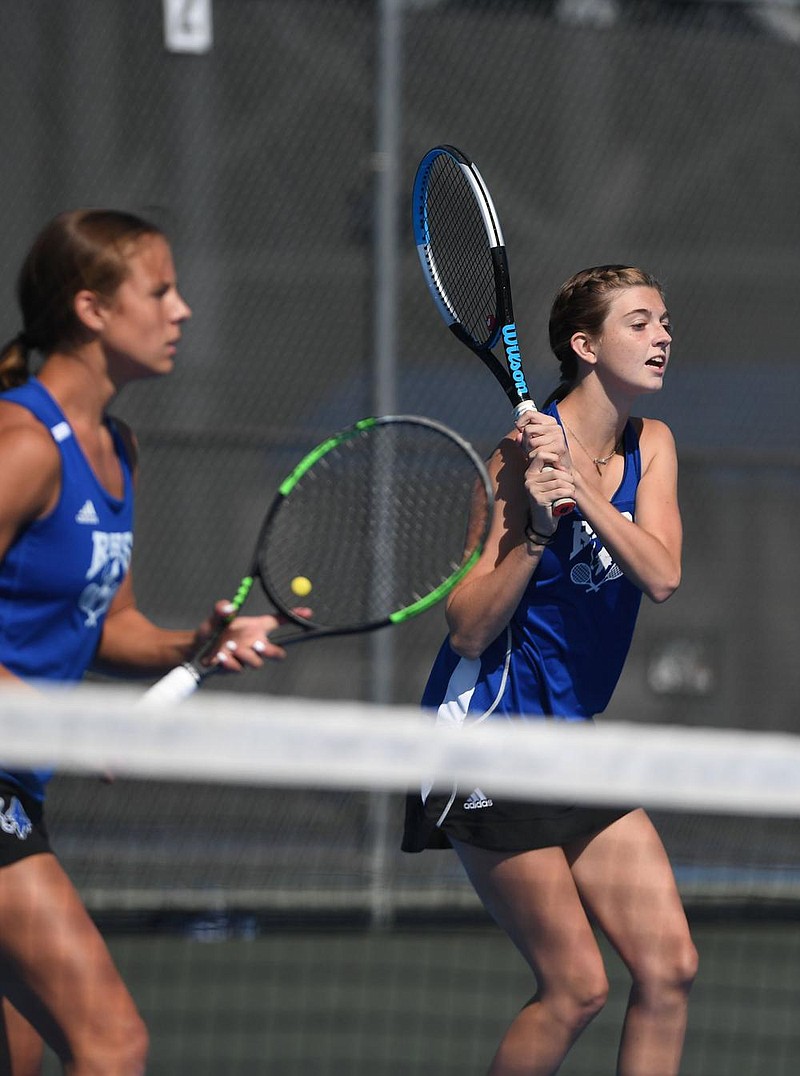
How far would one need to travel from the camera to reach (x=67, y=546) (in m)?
2.11

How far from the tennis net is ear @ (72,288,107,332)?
492 mm

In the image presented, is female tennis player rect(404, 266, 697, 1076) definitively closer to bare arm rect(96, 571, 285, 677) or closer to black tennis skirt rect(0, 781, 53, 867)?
bare arm rect(96, 571, 285, 677)

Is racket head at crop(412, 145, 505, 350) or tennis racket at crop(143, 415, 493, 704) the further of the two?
tennis racket at crop(143, 415, 493, 704)

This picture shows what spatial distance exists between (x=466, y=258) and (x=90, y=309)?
0.81m

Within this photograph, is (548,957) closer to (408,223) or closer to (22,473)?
(22,473)

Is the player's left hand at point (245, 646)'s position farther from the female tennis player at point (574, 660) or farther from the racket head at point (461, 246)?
the racket head at point (461, 246)

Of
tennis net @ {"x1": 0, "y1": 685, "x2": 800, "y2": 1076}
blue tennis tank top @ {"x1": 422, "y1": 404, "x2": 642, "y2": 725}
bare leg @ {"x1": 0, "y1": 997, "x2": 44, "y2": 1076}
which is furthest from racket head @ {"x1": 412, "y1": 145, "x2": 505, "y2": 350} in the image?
bare leg @ {"x1": 0, "y1": 997, "x2": 44, "y2": 1076}

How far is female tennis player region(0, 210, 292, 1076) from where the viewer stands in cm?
200

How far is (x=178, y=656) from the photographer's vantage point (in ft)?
7.66

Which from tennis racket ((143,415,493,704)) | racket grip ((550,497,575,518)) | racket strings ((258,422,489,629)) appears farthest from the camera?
racket strings ((258,422,489,629))

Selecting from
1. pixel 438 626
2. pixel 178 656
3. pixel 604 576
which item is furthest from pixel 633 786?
pixel 438 626

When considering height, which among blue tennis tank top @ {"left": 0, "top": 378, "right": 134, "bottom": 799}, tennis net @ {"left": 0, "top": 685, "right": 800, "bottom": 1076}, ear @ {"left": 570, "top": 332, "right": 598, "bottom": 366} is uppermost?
ear @ {"left": 570, "top": 332, "right": 598, "bottom": 366}

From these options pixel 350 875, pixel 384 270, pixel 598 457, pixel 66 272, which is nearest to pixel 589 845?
pixel 598 457

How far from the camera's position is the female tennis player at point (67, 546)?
2.00 meters
